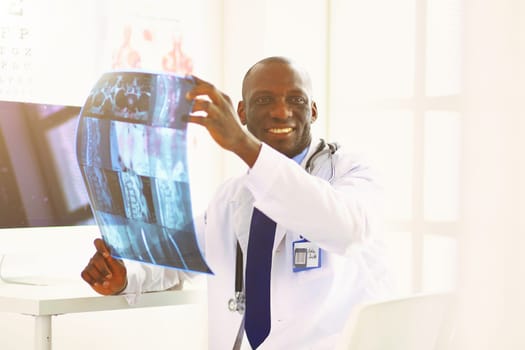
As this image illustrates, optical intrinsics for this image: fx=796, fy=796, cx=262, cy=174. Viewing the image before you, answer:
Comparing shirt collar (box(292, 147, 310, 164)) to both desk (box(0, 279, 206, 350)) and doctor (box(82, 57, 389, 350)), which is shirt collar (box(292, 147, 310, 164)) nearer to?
doctor (box(82, 57, 389, 350))

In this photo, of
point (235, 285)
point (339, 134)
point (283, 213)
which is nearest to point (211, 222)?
point (235, 285)

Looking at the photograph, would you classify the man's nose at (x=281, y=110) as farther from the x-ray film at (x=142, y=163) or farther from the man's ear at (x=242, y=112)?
the x-ray film at (x=142, y=163)

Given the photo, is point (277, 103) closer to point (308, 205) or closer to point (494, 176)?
point (308, 205)

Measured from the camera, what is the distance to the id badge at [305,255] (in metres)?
1.57

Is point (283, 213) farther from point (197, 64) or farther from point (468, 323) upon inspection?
point (197, 64)

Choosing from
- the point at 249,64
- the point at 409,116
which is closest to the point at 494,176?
the point at 409,116

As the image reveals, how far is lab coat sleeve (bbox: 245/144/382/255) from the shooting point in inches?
50.1

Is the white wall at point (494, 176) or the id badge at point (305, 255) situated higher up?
the white wall at point (494, 176)

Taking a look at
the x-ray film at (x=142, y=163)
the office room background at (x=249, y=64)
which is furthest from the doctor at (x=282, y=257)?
the office room background at (x=249, y=64)

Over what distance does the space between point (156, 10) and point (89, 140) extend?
4.68 ft

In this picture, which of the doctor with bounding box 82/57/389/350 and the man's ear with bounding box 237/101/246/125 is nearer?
the doctor with bounding box 82/57/389/350

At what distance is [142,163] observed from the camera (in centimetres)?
141

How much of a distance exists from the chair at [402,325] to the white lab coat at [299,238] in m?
0.19

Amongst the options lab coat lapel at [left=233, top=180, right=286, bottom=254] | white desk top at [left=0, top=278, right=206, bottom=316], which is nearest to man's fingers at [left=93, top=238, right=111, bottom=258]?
white desk top at [left=0, top=278, right=206, bottom=316]
